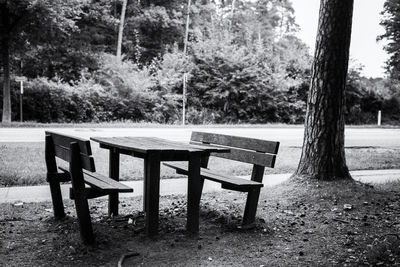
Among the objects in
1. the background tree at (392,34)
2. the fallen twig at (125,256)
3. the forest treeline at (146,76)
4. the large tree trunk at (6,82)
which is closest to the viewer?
the fallen twig at (125,256)

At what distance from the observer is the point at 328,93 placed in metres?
5.97

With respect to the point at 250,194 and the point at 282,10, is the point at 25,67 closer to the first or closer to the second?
the point at 250,194

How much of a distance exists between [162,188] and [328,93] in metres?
2.97

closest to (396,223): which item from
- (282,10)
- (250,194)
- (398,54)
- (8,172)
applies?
(250,194)

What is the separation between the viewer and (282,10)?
1950 inches

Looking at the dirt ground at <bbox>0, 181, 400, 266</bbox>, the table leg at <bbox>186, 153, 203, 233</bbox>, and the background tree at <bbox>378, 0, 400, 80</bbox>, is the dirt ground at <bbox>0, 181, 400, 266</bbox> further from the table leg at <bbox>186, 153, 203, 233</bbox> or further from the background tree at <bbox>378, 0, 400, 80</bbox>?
the background tree at <bbox>378, 0, 400, 80</bbox>

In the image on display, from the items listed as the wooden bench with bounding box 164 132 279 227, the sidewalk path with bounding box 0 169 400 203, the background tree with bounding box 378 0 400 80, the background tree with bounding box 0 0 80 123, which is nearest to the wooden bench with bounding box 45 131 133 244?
the wooden bench with bounding box 164 132 279 227

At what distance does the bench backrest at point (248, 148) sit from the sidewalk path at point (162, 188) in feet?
4.13

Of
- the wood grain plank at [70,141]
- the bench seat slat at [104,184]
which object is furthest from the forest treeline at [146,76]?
the bench seat slat at [104,184]

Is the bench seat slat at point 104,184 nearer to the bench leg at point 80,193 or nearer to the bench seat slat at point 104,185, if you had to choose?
the bench seat slat at point 104,185

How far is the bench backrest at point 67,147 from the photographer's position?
3.79 meters

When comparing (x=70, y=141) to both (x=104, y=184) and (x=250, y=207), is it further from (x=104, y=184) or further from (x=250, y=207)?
(x=250, y=207)

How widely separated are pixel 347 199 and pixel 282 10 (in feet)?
155

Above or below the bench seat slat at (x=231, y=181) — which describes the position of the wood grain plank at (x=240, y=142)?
above
